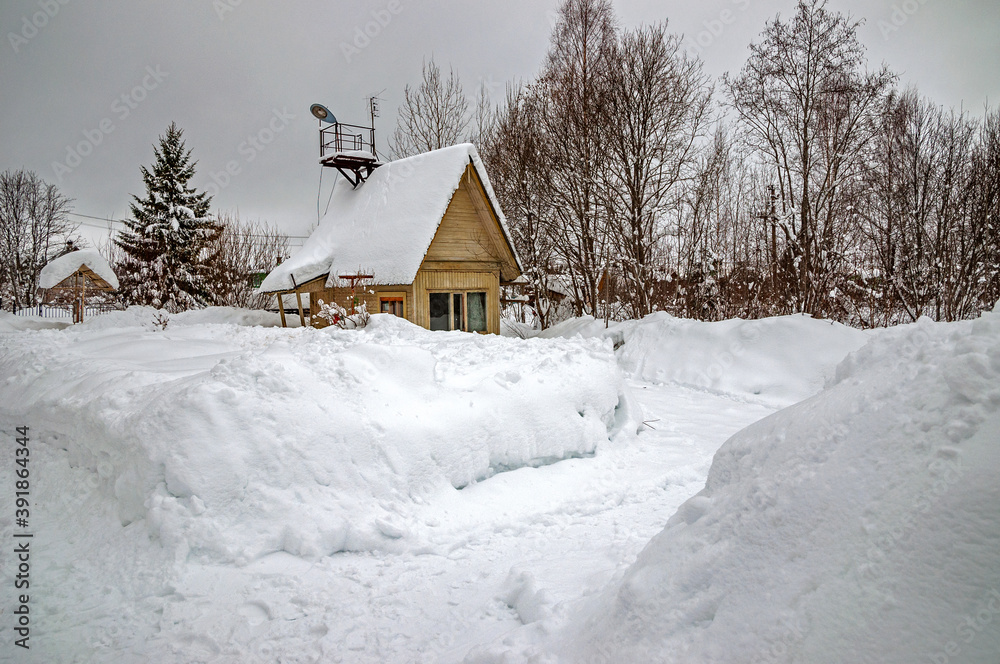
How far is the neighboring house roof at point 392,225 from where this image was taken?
1529 cm

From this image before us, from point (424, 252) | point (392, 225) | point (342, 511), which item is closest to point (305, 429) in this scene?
point (342, 511)

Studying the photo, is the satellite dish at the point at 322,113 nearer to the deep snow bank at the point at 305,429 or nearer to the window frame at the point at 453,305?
the window frame at the point at 453,305

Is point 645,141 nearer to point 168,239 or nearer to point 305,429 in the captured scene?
point 305,429

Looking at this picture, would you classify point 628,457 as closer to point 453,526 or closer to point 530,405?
point 530,405

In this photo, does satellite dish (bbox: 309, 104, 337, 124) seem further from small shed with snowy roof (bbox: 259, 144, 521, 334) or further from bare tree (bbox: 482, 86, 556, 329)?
bare tree (bbox: 482, 86, 556, 329)

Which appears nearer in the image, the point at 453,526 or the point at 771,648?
the point at 771,648

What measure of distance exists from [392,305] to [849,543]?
15230mm

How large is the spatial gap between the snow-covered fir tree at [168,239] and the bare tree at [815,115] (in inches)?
998

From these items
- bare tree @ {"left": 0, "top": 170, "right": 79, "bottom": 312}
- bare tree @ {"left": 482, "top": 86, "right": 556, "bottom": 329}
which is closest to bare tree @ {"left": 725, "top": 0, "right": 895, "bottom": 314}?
bare tree @ {"left": 482, "top": 86, "right": 556, "bottom": 329}

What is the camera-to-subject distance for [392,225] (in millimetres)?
16094

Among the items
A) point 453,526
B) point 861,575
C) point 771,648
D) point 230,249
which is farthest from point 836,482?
point 230,249

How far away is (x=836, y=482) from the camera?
1.99 metres

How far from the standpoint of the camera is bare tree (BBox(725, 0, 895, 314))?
1320 centimetres

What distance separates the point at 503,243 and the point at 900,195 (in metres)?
11.8
